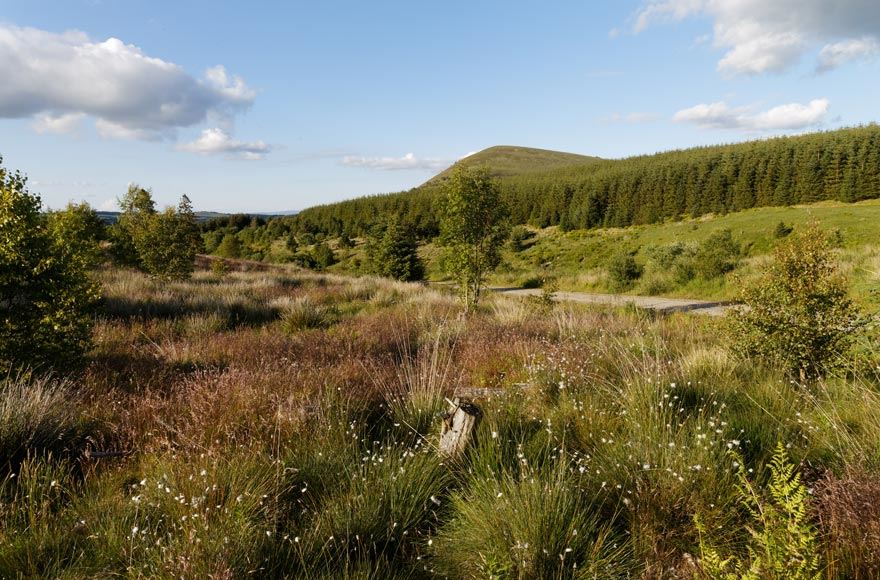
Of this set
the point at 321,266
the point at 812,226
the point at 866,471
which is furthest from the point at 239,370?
the point at 321,266

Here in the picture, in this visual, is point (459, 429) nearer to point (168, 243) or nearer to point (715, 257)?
point (168, 243)

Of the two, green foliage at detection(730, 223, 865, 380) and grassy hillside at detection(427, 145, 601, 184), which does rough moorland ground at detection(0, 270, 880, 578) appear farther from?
grassy hillside at detection(427, 145, 601, 184)

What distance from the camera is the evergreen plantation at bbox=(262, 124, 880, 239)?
→ 2078 inches

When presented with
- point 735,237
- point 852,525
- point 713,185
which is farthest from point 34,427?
point 713,185

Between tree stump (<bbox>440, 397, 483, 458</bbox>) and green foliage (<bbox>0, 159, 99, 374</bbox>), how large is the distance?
443 cm

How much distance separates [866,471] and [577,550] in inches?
65.3

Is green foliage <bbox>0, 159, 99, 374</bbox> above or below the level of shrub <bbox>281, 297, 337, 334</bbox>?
above

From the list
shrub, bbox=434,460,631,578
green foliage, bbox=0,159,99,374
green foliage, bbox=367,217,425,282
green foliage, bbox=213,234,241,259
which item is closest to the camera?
shrub, bbox=434,460,631,578

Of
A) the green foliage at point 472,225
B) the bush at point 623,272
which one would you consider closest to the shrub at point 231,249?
the bush at point 623,272

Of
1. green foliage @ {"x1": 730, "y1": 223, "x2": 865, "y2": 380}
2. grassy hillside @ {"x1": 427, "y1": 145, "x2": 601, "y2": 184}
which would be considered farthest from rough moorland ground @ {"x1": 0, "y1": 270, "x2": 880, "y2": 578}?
grassy hillside @ {"x1": 427, "y1": 145, "x2": 601, "y2": 184}

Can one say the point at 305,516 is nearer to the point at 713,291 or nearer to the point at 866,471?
the point at 866,471

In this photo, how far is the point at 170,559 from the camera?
204 cm

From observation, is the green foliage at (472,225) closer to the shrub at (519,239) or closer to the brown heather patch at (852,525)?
the brown heather patch at (852,525)

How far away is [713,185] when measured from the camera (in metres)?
60.4
